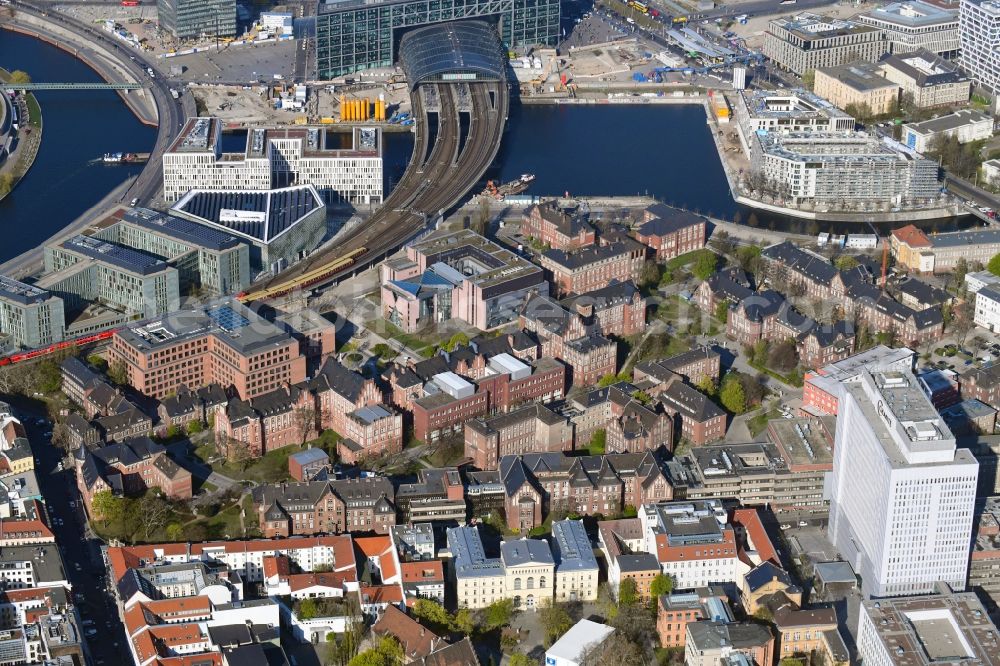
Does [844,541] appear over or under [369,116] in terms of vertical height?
under

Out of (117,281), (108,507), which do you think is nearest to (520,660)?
(108,507)

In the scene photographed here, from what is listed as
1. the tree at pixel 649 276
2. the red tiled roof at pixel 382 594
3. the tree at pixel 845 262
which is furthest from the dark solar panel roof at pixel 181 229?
the tree at pixel 845 262

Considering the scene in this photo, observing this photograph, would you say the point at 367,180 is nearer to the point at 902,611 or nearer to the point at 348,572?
the point at 348,572

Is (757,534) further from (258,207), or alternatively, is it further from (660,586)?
(258,207)

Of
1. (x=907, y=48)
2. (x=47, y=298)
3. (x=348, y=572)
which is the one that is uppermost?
(x=907, y=48)

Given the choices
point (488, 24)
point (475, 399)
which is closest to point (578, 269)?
point (475, 399)

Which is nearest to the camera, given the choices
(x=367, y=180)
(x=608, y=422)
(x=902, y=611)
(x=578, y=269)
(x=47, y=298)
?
(x=902, y=611)

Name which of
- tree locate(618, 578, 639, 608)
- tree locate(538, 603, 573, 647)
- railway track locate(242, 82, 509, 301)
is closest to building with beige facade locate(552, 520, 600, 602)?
tree locate(538, 603, 573, 647)
